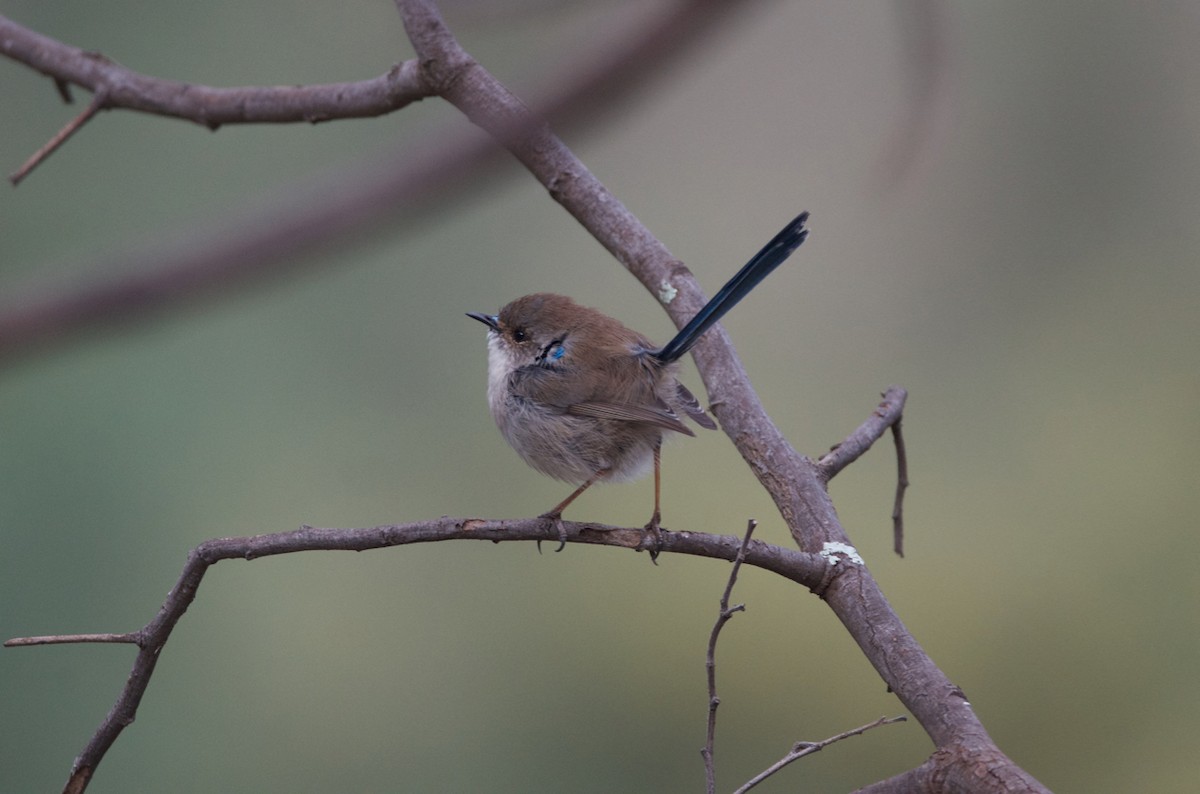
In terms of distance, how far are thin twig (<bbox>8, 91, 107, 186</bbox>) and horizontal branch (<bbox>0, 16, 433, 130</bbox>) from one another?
9 cm

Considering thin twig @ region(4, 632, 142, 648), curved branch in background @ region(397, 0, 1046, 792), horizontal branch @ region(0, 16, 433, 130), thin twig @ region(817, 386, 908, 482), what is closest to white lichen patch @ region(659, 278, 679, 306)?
curved branch in background @ region(397, 0, 1046, 792)

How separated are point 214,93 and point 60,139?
20.4 inches

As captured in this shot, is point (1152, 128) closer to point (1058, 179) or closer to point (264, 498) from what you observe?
point (1058, 179)

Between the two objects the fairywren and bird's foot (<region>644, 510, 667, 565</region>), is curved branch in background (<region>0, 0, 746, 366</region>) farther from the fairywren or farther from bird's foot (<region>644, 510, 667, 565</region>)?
Answer: the fairywren

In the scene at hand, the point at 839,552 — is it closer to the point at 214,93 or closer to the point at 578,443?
the point at 578,443

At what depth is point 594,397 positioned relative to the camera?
265 centimetres

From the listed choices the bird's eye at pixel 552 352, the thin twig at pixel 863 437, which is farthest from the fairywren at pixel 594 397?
the thin twig at pixel 863 437

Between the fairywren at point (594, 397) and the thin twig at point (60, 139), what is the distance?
1.11 meters

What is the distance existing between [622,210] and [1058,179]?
3482mm

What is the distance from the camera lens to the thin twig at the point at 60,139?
238 cm

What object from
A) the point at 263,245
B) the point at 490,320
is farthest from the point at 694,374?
the point at 263,245

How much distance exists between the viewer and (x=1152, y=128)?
5316mm

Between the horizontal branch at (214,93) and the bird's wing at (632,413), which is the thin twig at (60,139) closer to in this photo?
the horizontal branch at (214,93)

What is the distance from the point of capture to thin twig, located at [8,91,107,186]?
2.38m
